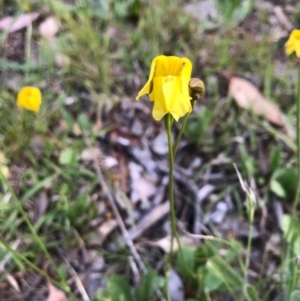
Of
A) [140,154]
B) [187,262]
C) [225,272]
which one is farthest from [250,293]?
[140,154]

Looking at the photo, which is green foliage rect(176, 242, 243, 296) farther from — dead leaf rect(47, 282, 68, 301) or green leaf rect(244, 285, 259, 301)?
dead leaf rect(47, 282, 68, 301)

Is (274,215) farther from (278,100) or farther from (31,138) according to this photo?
(31,138)

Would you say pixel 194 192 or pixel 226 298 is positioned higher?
pixel 194 192

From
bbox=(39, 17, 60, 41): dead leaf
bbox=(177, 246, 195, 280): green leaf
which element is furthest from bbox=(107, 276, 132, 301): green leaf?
bbox=(39, 17, 60, 41): dead leaf

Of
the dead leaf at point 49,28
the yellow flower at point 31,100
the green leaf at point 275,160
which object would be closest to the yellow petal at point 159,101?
the yellow flower at point 31,100

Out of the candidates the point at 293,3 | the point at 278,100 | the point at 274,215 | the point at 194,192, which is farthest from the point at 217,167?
the point at 293,3

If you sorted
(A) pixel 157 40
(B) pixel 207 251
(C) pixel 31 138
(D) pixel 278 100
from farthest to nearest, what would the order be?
(A) pixel 157 40 → (D) pixel 278 100 → (C) pixel 31 138 → (B) pixel 207 251
